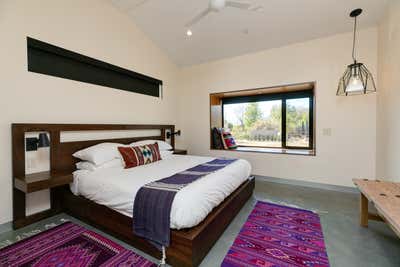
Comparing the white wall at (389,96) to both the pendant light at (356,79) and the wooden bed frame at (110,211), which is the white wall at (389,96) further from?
the wooden bed frame at (110,211)

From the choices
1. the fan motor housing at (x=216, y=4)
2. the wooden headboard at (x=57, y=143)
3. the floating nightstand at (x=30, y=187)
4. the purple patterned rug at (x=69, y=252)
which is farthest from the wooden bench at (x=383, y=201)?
the wooden headboard at (x=57, y=143)

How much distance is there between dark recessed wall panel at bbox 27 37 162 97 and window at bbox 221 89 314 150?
2.38 meters

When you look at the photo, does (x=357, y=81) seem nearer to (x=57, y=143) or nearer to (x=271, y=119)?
(x=271, y=119)

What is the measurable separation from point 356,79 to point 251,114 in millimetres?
2247

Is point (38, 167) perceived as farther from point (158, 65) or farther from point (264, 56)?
point (264, 56)

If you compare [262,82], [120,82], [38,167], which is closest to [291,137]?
[262,82]

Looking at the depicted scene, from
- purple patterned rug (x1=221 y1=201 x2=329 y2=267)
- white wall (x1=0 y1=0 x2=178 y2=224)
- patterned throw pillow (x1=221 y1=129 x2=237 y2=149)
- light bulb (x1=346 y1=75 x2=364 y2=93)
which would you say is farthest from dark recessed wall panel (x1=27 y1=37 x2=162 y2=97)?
light bulb (x1=346 y1=75 x2=364 y2=93)

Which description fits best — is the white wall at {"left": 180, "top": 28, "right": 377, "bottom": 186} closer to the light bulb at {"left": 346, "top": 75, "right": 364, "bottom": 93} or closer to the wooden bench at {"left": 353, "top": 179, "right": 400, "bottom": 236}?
the light bulb at {"left": 346, "top": 75, "right": 364, "bottom": 93}

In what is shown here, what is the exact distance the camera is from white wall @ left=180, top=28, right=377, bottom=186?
293 centimetres

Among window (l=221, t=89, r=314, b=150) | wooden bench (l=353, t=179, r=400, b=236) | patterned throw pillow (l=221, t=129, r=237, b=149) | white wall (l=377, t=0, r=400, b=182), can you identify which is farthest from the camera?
patterned throw pillow (l=221, t=129, r=237, b=149)

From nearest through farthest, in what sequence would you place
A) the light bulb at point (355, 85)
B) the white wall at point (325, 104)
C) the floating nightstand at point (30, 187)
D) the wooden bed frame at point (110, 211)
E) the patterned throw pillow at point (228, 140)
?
1. the wooden bed frame at point (110, 211)
2. the floating nightstand at point (30, 187)
3. the light bulb at point (355, 85)
4. the white wall at point (325, 104)
5. the patterned throw pillow at point (228, 140)

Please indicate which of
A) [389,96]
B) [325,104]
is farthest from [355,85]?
[325,104]

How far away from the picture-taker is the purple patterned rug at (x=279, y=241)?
5.05ft

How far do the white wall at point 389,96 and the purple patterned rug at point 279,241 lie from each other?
50.0 inches
